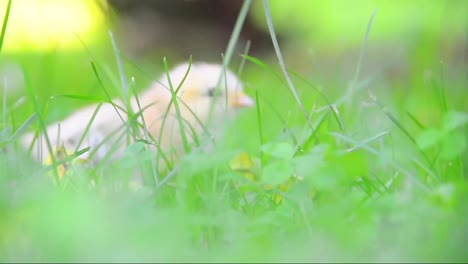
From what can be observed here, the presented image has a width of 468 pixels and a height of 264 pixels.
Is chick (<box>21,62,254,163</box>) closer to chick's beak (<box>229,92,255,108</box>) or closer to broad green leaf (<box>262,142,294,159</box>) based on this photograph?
chick's beak (<box>229,92,255,108</box>)

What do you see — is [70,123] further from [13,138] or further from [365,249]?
[365,249]

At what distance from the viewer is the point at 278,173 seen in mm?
1175

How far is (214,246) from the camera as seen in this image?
Result: 1.10 m

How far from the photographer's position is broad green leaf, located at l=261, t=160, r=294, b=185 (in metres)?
1.16

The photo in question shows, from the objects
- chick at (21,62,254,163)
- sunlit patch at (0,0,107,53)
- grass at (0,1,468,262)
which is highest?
sunlit patch at (0,0,107,53)

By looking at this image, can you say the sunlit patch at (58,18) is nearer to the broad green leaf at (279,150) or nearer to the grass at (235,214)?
the grass at (235,214)

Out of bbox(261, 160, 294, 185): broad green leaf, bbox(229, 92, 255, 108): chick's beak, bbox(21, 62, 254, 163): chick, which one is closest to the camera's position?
bbox(261, 160, 294, 185): broad green leaf

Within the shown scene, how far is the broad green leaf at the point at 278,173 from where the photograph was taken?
1.16 m

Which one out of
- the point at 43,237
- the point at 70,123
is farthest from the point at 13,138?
the point at 70,123

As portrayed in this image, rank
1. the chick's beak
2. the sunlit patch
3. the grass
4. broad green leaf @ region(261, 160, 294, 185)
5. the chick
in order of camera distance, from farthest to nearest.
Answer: the sunlit patch → the chick's beak → the chick → broad green leaf @ region(261, 160, 294, 185) → the grass

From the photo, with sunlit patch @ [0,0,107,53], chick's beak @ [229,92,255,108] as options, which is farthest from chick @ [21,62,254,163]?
sunlit patch @ [0,0,107,53]

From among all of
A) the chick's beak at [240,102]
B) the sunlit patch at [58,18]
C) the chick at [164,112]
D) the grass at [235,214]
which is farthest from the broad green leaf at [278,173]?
the sunlit patch at [58,18]

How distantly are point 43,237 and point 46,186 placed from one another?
235mm

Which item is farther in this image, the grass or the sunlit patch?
the sunlit patch
